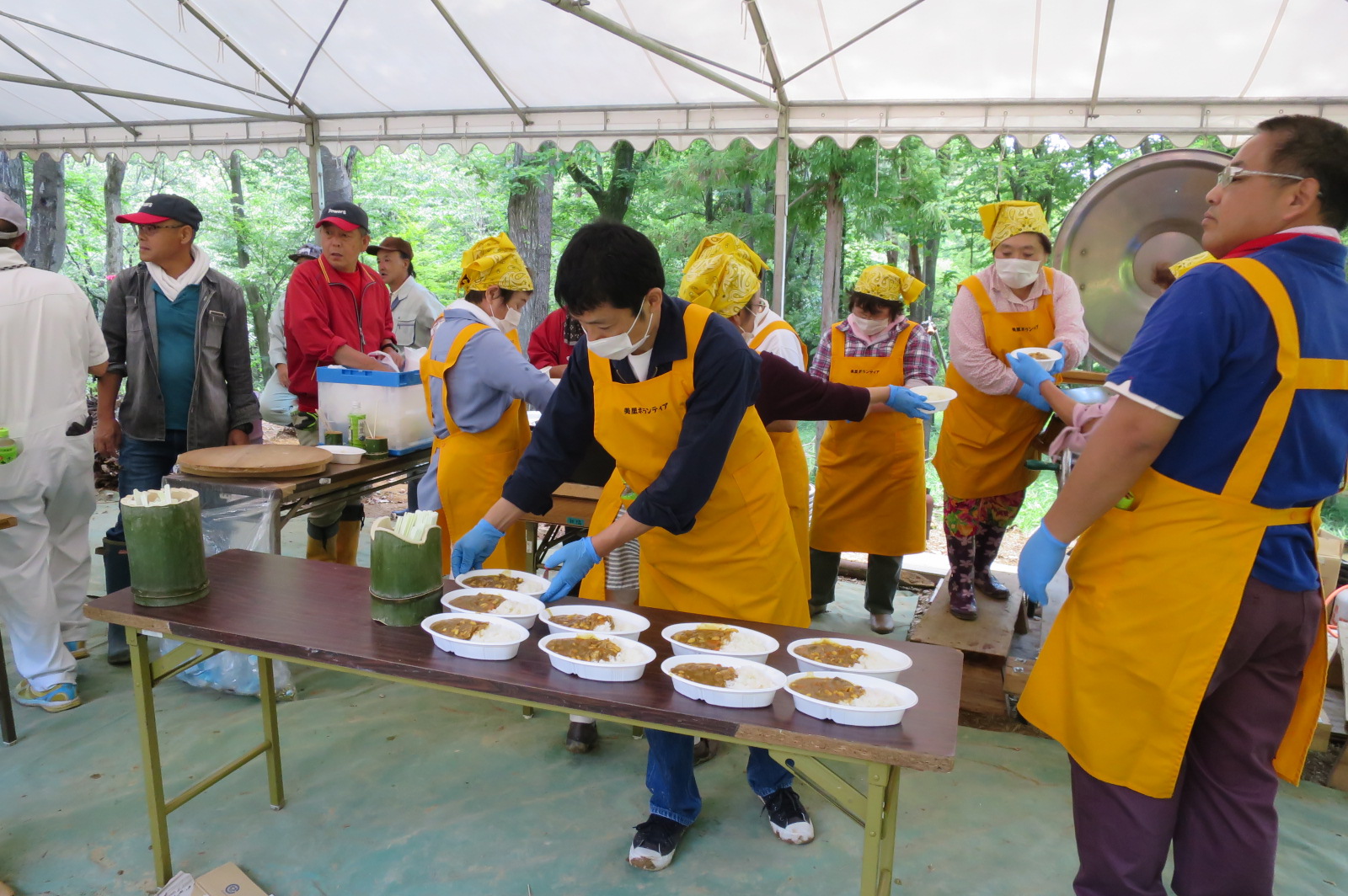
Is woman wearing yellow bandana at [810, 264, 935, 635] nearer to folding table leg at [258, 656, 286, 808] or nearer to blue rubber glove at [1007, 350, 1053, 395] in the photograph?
blue rubber glove at [1007, 350, 1053, 395]

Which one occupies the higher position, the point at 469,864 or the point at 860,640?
the point at 860,640

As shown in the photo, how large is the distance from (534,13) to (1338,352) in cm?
476

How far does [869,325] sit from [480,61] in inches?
129

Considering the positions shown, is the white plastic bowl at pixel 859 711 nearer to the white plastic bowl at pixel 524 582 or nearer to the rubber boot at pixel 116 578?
the white plastic bowl at pixel 524 582

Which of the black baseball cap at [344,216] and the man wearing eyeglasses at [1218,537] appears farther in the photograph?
the black baseball cap at [344,216]

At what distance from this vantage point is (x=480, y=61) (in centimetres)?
524

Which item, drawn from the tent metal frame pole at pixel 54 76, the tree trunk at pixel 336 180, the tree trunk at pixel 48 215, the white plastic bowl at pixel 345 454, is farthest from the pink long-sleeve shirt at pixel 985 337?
the tree trunk at pixel 48 215

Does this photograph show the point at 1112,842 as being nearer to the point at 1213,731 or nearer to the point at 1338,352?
the point at 1213,731

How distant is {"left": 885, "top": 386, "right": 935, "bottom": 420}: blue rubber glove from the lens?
2.67 metres

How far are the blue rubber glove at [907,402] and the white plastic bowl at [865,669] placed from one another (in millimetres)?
1100

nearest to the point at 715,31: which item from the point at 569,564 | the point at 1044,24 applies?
the point at 1044,24

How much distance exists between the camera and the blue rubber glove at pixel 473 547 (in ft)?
6.98

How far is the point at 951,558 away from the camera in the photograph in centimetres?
354

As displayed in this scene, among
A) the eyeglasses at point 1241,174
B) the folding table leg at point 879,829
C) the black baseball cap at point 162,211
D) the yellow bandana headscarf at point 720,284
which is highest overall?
the black baseball cap at point 162,211
